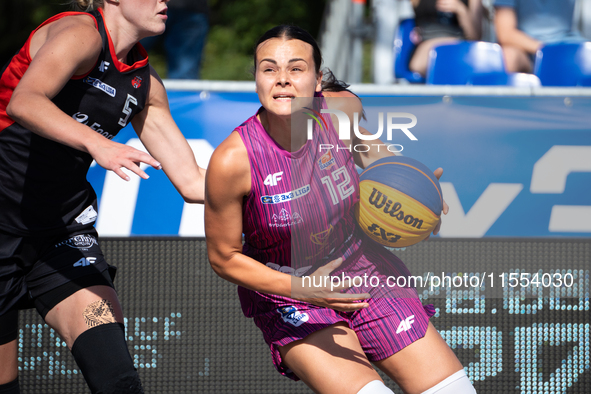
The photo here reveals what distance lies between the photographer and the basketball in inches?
83.7

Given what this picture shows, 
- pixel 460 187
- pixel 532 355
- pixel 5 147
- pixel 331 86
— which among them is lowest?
pixel 532 355

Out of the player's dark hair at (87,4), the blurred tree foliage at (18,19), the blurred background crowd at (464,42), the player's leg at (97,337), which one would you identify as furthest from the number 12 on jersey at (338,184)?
the blurred tree foliage at (18,19)

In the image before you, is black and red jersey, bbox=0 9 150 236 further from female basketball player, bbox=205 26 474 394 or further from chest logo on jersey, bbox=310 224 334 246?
chest logo on jersey, bbox=310 224 334 246

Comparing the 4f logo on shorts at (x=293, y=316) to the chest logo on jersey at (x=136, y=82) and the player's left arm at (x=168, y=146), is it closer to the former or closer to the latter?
the player's left arm at (x=168, y=146)

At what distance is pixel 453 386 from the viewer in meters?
2.00

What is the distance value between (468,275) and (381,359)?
1035mm

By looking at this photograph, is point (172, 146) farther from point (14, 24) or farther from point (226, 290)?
point (14, 24)

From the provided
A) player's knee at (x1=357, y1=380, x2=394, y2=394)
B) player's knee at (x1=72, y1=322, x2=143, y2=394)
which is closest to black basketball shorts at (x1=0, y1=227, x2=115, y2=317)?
player's knee at (x1=72, y1=322, x2=143, y2=394)

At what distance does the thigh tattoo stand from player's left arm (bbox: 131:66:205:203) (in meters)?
0.55

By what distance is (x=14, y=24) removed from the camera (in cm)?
1554

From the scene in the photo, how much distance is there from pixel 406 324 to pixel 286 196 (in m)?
0.64

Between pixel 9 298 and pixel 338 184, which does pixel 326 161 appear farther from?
pixel 9 298

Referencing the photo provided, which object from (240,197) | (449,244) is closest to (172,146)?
(240,197)

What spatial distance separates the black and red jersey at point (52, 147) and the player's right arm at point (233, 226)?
50cm
